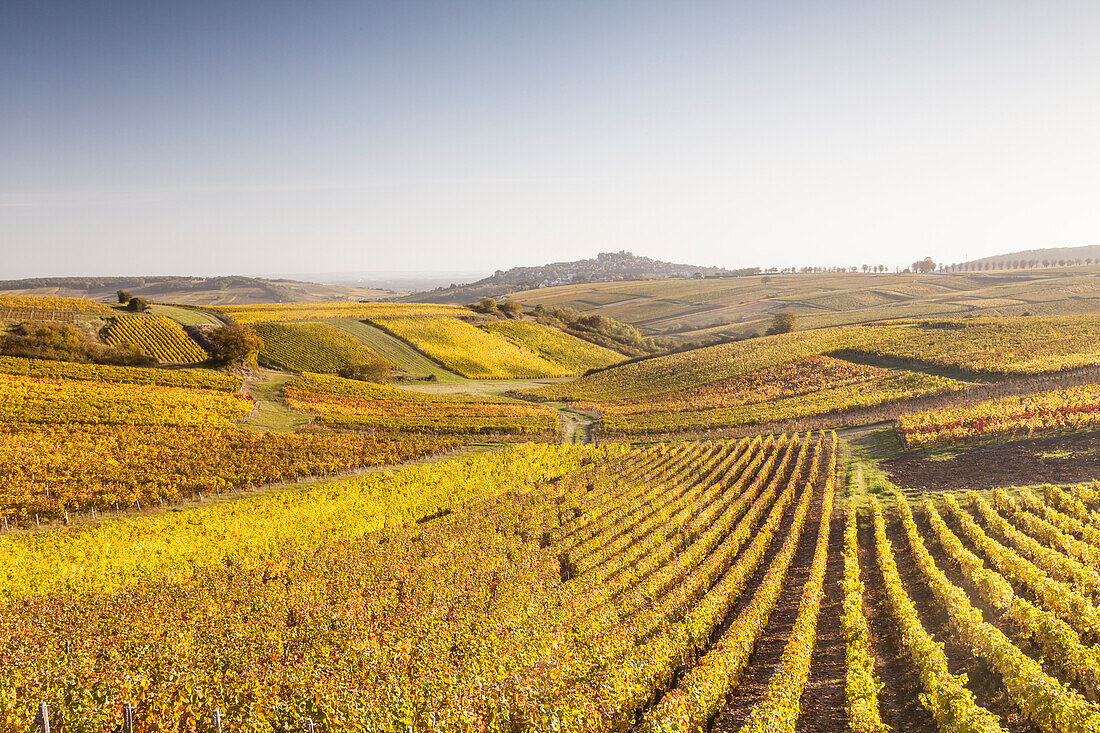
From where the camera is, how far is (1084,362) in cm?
5491

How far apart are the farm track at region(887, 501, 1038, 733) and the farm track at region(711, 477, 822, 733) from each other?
3.53 meters

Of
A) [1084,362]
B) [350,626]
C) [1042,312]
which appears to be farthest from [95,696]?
[1042,312]

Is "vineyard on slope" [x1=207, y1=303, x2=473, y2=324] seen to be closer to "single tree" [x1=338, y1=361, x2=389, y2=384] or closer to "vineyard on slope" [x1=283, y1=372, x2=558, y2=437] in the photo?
"single tree" [x1=338, y1=361, x2=389, y2=384]

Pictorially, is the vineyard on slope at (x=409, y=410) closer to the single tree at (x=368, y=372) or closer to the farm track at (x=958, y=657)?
the single tree at (x=368, y=372)

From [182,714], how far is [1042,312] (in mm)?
166184

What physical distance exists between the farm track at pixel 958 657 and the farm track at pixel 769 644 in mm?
3535

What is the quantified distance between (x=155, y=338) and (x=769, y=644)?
86.4 metres

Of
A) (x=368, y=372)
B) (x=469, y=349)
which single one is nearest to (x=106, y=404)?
(x=368, y=372)

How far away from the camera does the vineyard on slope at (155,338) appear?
234 feet

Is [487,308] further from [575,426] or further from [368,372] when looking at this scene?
[575,426]

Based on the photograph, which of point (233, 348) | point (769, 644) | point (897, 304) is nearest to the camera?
point (769, 644)

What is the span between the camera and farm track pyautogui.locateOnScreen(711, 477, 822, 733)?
13930mm

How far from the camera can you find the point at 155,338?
7606 cm

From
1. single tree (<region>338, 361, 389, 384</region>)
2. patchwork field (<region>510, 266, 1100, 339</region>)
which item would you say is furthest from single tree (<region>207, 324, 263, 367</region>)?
patchwork field (<region>510, 266, 1100, 339</region>)
